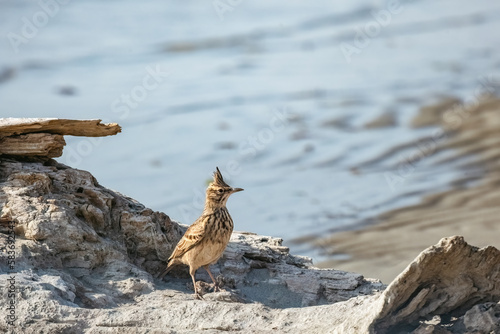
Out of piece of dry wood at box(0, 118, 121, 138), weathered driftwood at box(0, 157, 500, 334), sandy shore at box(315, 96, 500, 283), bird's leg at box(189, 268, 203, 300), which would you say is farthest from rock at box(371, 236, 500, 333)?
sandy shore at box(315, 96, 500, 283)

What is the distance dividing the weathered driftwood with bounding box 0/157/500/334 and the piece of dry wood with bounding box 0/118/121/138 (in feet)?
0.75

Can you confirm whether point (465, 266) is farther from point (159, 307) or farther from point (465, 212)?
point (465, 212)

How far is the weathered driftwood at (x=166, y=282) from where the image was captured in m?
4.59

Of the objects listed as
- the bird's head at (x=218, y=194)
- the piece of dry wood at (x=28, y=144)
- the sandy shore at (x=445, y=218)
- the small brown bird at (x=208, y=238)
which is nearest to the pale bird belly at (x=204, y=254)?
the small brown bird at (x=208, y=238)

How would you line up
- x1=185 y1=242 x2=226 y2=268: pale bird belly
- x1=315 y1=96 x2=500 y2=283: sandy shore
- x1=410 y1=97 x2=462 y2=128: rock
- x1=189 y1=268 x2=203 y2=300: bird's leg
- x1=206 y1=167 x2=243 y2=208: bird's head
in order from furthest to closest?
x1=410 y1=97 x2=462 y2=128: rock
x1=315 y1=96 x2=500 y2=283: sandy shore
x1=206 y1=167 x2=243 y2=208: bird's head
x1=185 y1=242 x2=226 y2=268: pale bird belly
x1=189 y1=268 x2=203 y2=300: bird's leg

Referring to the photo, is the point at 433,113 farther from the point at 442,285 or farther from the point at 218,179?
the point at 442,285

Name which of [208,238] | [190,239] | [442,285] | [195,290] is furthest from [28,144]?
[442,285]

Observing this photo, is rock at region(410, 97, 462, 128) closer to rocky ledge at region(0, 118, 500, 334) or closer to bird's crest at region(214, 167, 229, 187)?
rocky ledge at region(0, 118, 500, 334)

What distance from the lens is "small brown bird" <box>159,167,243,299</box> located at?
5.71 metres

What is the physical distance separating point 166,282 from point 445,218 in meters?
4.75

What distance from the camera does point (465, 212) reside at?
32.5ft

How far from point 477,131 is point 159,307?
8110 mm

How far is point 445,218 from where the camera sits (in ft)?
32.2

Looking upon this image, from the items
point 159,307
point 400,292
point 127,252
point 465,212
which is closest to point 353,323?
point 400,292
